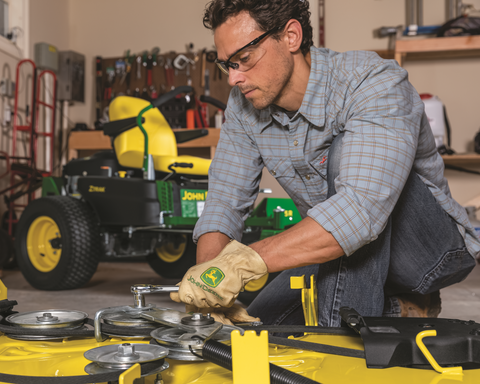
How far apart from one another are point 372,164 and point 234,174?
446 millimetres

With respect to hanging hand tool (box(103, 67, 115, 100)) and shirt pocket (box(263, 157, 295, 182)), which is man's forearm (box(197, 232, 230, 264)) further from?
hanging hand tool (box(103, 67, 115, 100))

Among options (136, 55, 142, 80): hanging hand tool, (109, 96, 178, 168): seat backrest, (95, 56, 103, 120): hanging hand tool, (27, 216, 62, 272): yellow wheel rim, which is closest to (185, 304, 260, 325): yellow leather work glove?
(109, 96, 178, 168): seat backrest

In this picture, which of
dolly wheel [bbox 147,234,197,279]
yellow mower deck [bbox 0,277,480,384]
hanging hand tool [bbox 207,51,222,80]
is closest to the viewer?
yellow mower deck [bbox 0,277,480,384]

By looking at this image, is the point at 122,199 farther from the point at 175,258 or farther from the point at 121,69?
the point at 121,69

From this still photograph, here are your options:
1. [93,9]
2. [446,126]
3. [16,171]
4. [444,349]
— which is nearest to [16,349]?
[444,349]

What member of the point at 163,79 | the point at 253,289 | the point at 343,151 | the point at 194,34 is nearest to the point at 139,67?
the point at 163,79

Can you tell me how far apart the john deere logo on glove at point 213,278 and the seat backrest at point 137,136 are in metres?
2.27

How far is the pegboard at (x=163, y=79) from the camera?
5410 millimetres

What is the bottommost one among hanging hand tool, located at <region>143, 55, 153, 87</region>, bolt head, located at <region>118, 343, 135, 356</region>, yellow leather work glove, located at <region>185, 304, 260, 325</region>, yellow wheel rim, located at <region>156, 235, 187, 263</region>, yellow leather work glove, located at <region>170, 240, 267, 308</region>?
yellow wheel rim, located at <region>156, 235, 187, 263</region>

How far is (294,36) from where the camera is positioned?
1.17m

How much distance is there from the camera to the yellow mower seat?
2.99m

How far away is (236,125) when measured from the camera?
52.6 inches

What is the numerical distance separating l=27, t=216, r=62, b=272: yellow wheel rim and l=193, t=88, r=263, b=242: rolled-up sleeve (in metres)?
2.01

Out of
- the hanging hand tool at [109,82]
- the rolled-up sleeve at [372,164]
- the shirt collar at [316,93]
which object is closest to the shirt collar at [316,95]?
the shirt collar at [316,93]
